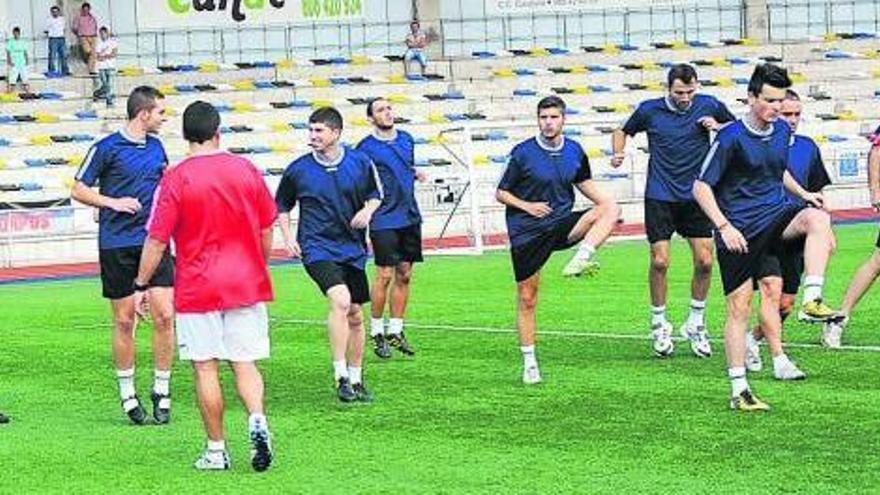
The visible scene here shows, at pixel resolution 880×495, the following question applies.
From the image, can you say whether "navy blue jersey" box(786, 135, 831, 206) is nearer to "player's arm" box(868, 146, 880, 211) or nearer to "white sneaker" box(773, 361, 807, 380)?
"player's arm" box(868, 146, 880, 211)

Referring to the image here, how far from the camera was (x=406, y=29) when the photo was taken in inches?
1829

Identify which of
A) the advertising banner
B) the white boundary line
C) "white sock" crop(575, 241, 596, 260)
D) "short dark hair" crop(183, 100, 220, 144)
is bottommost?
the white boundary line

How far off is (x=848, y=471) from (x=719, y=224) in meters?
2.77

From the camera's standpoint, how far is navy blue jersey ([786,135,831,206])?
16.0 metres

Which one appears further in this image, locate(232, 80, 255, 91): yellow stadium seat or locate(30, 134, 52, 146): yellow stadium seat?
locate(232, 80, 255, 91): yellow stadium seat

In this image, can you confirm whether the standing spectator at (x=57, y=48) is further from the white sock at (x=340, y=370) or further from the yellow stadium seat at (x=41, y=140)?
the white sock at (x=340, y=370)

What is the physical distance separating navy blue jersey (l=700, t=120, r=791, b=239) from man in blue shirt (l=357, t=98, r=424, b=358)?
4.93 metres

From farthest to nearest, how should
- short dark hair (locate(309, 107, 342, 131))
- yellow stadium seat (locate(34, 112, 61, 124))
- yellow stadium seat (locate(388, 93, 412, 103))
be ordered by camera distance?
yellow stadium seat (locate(388, 93, 412, 103)) < yellow stadium seat (locate(34, 112, 61, 124)) < short dark hair (locate(309, 107, 342, 131))

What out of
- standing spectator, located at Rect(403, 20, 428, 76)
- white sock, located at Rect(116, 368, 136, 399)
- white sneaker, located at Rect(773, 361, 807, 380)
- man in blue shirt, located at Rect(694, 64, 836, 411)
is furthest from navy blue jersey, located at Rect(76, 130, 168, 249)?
standing spectator, located at Rect(403, 20, 428, 76)

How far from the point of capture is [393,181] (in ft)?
60.1

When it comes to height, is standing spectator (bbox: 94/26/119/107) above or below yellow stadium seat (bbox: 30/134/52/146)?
above

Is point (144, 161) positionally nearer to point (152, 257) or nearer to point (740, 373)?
point (152, 257)

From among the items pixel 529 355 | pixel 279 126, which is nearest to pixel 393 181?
pixel 529 355

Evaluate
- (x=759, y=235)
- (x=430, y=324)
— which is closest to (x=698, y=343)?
(x=759, y=235)
